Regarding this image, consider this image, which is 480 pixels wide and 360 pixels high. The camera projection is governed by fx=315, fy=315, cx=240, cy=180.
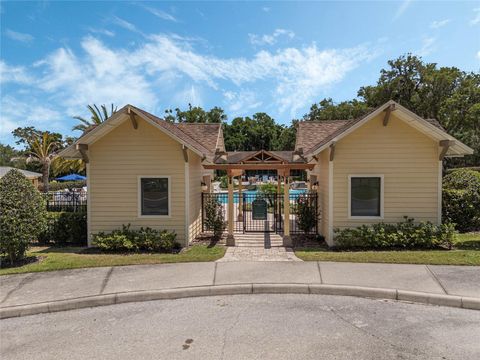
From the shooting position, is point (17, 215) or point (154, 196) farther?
point (154, 196)

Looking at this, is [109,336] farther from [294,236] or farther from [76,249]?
[294,236]

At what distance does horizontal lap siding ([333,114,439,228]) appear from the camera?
10547 millimetres

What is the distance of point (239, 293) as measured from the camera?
6566 mm

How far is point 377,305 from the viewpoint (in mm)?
5875

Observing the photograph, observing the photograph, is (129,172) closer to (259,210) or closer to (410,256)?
(259,210)

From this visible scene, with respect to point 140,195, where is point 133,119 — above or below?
above

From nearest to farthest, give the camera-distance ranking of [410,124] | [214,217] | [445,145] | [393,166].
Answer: [445,145] → [410,124] → [393,166] → [214,217]

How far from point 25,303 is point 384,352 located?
6.25 m

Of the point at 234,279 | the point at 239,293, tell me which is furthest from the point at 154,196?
the point at 239,293

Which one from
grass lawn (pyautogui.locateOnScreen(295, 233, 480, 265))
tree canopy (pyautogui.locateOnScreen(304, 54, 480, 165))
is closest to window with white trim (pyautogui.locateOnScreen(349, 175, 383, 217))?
grass lawn (pyautogui.locateOnScreen(295, 233, 480, 265))

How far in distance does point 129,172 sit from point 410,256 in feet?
30.2

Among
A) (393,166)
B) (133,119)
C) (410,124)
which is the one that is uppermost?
(133,119)

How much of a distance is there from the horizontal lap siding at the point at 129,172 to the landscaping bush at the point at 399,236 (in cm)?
564

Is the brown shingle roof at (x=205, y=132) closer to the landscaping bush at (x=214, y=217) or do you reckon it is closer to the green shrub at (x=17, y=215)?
the landscaping bush at (x=214, y=217)
